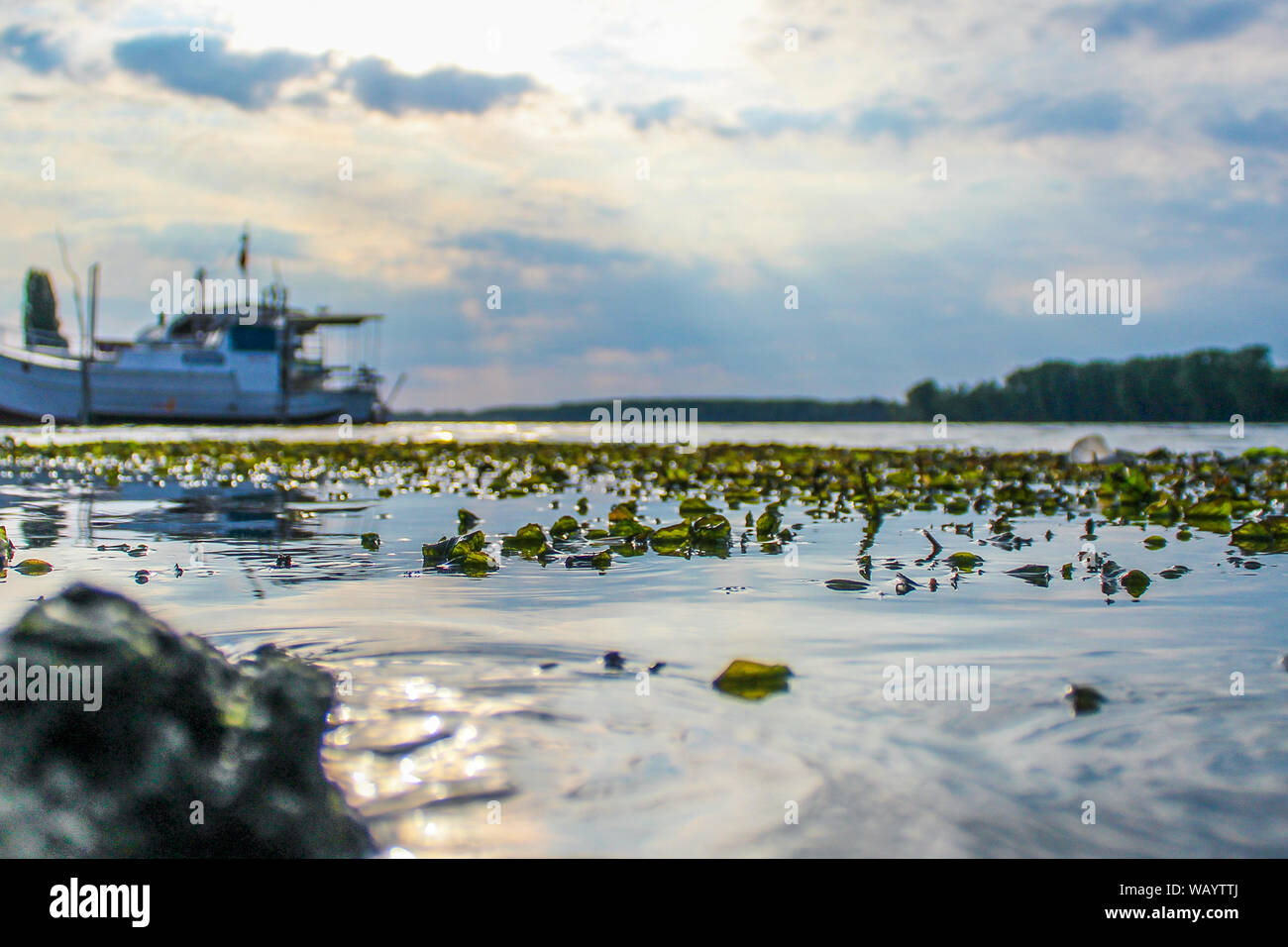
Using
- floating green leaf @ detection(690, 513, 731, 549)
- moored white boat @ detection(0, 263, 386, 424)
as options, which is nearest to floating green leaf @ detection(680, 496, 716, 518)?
floating green leaf @ detection(690, 513, 731, 549)

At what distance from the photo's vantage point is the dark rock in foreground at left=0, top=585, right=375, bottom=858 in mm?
1620

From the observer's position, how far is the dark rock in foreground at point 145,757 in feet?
5.32

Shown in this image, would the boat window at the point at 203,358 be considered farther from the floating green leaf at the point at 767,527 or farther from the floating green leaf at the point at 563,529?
the floating green leaf at the point at 767,527

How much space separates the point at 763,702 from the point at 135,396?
51752 millimetres

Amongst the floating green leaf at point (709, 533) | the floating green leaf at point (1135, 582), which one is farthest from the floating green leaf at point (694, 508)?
the floating green leaf at point (1135, 582)

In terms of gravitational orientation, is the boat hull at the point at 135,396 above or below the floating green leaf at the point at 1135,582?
above

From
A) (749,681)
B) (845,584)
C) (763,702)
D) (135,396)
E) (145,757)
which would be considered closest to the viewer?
(145,757)

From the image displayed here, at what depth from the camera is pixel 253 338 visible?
50281 millimetres

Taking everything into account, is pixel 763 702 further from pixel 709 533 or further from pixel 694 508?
pixel 694 508

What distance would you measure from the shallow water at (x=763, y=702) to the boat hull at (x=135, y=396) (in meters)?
47.3

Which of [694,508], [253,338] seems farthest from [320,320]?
[694,508]

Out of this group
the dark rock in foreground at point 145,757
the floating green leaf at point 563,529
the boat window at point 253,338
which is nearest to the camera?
the dark rock in foreground at point 145,757

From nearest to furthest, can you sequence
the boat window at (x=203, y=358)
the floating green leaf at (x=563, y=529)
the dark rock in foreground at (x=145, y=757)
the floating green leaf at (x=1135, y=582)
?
1. the dark rock in foreground at (x=145, y=757)
2. the floating green leaf at (x=1135, y=582)
3. the floating green leaf at (x=563, y=529)
4. the boat window at (x=203, y=358)
